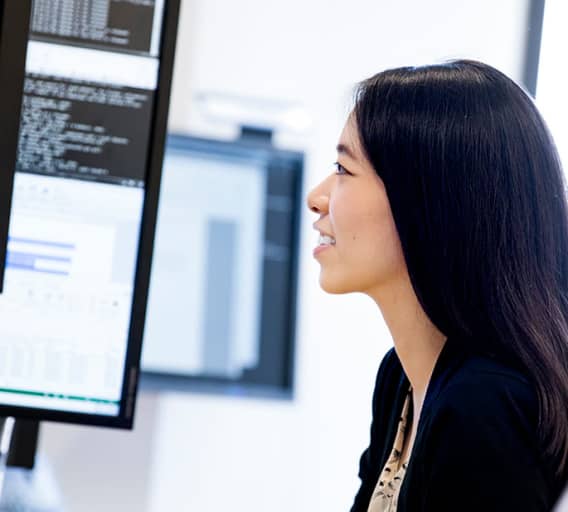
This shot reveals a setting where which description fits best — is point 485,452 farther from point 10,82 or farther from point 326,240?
point 10,82

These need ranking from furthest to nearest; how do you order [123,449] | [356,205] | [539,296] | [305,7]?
[305,7] → [123,449] → [356,205] → [539,296]

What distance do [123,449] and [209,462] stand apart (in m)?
0.23

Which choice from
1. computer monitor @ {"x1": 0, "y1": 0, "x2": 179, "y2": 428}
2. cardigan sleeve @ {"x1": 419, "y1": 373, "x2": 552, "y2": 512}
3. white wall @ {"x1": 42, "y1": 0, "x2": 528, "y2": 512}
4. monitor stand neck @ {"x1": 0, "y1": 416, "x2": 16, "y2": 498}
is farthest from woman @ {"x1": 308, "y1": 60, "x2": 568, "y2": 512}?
white wall @ {"x1": 42, "y1": 0, "x2": 528, "y2": 512}

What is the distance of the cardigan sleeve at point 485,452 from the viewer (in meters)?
1.04

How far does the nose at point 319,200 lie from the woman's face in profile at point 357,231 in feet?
0.04

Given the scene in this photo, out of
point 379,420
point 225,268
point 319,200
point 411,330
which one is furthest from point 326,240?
point 225,268

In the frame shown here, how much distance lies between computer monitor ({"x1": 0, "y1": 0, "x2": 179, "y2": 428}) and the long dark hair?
38cm

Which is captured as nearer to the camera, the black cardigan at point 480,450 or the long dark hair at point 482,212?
the black cardigan at point 480,450

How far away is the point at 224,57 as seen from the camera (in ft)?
8.53

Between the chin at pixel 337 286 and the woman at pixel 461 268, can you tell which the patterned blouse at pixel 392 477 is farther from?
the chin at pixel 337 286

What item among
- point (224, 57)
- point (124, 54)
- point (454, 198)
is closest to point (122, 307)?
point (124, 54)

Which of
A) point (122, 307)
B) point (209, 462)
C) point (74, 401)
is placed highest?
point (122, 307)

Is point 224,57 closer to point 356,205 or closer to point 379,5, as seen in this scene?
point 379,5

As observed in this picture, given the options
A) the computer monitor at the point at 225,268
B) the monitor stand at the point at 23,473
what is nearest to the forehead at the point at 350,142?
the monitor stand at the point at 23,473
